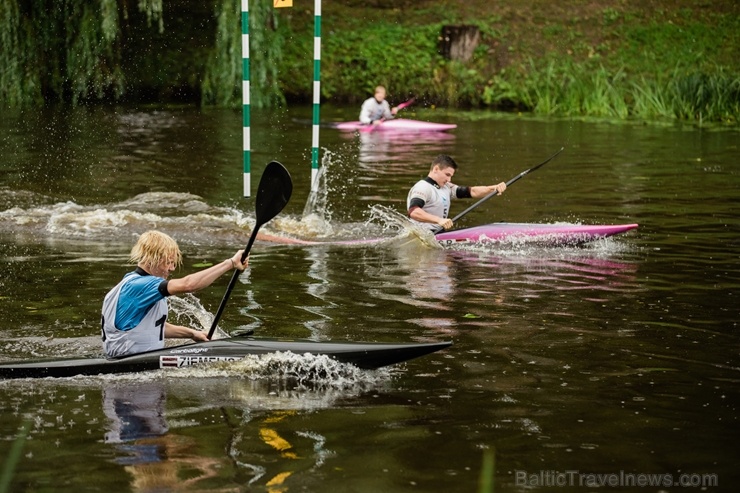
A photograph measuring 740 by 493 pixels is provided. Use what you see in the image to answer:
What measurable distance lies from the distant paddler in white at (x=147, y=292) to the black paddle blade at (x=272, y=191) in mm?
885

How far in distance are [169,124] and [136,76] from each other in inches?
198

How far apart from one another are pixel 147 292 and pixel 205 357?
22.0 inches

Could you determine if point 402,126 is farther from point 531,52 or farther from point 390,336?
point 390,336

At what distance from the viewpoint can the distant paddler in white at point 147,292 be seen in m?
6.99

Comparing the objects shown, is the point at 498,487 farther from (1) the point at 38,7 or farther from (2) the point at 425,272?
(1) the point at 38,7

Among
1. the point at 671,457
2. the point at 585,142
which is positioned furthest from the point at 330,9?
the point at 671,457

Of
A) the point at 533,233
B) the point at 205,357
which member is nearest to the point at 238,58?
the point at 533,233

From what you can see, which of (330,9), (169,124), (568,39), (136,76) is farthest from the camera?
(330,9)

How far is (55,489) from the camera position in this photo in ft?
18.0

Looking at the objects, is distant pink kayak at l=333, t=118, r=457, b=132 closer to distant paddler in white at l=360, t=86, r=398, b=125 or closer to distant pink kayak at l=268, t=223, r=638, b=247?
distant paddler in white at l=360, t=86, r=398, b=125

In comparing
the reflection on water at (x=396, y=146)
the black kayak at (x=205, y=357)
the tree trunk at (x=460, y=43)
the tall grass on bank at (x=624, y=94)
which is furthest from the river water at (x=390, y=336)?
the tree trunk at (x=460, y=43)

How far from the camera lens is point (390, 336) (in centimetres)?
834

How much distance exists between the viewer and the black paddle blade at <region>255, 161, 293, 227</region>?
26.0 ft

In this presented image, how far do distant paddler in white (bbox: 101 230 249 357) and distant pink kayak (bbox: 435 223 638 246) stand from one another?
5369 mm
